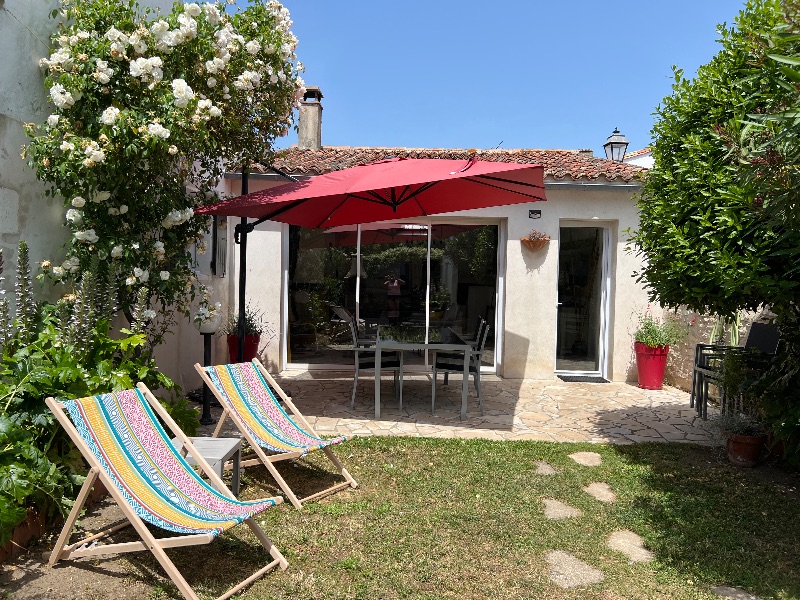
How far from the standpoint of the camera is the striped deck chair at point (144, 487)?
2748 millimetres

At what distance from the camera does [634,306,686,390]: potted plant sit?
29.4 ft

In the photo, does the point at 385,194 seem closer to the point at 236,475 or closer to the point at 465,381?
the point at 465,381

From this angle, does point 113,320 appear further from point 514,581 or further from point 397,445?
point 514,581

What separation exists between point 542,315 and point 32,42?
25.4 feet

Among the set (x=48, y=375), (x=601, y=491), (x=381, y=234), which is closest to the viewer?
(x=48, y=375)

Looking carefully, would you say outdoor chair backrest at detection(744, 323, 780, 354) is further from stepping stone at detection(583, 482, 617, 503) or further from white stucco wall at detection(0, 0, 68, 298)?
white stucco wall at detection(0, 0, 68, 298)

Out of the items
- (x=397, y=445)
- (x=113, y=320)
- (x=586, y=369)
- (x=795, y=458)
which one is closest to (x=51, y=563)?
(x=113, y=320)

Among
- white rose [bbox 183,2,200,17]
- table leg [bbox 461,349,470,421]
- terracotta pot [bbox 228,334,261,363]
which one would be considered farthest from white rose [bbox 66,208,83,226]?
terracotta pot [bbox 228,334,261,363]

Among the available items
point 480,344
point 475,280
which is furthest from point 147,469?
point 475,280

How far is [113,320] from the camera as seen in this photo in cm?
504

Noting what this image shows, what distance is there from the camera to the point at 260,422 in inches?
173

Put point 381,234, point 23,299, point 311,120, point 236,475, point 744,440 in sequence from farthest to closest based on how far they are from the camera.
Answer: point 311,120 → point 381,234 → point 744,440 → point 236,475 → point 23,299

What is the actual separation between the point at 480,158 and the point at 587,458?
271 inches

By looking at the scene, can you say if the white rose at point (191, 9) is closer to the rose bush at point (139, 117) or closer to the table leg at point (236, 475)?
the rose bush at point (139, 117)
